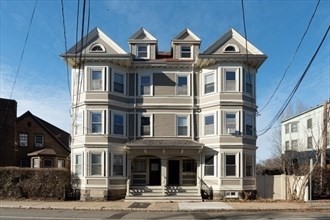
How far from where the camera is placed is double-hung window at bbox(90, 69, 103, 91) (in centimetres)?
2581

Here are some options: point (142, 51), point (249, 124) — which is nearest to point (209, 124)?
point (249, 124)

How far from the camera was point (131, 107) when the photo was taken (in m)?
27.1

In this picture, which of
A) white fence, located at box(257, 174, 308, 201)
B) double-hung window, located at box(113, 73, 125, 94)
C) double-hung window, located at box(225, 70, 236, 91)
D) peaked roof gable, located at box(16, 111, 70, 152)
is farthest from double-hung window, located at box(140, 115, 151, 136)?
peaked roof gable, located at box(16, 111, 70, 152)

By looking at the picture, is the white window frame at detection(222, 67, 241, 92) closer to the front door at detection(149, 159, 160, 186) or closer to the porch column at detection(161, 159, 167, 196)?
the porch column at detection(161, 159, 167, 196)

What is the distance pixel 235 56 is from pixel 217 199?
9260mm

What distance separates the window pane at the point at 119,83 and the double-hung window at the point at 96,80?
1.06 metres

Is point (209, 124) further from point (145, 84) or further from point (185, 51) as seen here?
point (185, 51)

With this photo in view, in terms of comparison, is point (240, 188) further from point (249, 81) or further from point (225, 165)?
point (249, 81)

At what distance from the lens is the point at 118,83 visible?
26.7 m

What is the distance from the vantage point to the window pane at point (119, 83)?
86.8 ft

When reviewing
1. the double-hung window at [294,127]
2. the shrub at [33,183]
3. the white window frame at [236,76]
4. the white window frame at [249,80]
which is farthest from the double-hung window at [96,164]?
the double-hung window at [294,127]

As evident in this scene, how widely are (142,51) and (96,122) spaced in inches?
245

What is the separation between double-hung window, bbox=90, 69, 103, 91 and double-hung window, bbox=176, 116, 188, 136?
5.74 meters

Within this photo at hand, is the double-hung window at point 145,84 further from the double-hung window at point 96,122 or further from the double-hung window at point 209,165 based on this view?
the double-hung window at point 209,165
